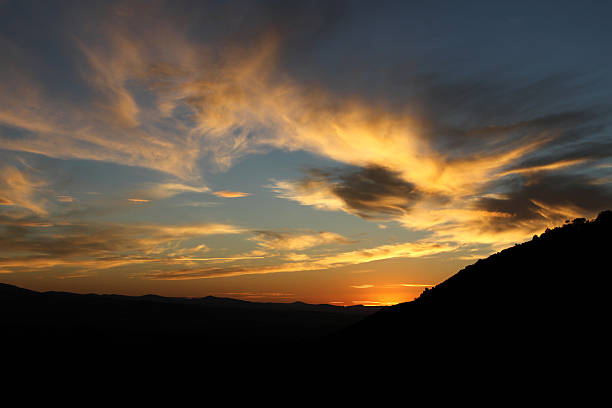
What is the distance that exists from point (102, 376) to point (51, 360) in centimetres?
2446

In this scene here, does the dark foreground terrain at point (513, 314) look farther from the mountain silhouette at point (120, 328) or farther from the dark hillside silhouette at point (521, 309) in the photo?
the mountain silhouette at point (120, 328)

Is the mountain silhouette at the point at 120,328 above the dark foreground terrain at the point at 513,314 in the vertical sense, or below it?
below

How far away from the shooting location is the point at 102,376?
194 feet

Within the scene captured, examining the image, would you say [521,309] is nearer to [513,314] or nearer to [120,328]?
[513,314]

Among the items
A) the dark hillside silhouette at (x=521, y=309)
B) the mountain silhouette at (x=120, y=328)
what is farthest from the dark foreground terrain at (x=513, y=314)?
the mountain silhouette at (x=120, y=328)

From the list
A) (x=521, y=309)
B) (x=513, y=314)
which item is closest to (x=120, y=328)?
(x=513, y=314)

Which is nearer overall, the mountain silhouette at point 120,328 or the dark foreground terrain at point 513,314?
the dark foreground terrain at point 513,314

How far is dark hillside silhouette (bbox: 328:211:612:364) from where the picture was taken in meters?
19.9

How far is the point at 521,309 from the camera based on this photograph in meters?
→ 24.0

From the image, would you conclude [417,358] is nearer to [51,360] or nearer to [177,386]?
[177,386]

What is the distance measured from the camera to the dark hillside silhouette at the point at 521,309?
19.9 meters

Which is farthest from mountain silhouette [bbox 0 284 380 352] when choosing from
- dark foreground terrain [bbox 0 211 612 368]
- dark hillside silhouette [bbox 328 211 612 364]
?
dark hillside silhouette [bbox 328 211 612 364]

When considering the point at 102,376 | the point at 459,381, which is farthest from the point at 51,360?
the point at 459,381

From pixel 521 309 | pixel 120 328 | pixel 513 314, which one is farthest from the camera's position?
pixel 120 328
